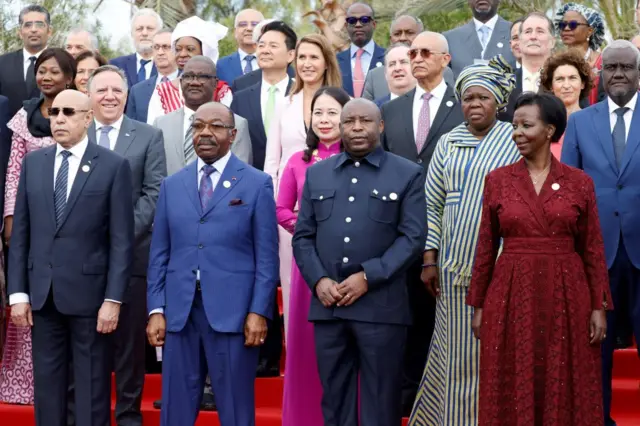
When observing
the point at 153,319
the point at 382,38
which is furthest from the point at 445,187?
the point at 382,38

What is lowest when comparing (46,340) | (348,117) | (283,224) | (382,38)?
(46,340)

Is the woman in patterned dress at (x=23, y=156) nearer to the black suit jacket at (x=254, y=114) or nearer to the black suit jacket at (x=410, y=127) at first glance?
the black suit jacket at (x=254, y=114)

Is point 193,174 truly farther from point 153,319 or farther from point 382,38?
point 382,38

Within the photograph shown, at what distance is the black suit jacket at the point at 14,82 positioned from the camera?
35.8 ft

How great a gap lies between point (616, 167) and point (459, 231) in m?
1.13

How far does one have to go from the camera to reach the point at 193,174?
7887 millimetres

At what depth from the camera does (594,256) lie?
7.11 m

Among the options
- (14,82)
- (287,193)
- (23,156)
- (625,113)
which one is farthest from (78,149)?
(625,113)

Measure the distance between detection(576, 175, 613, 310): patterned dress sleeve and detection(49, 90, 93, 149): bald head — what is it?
10.5 ft

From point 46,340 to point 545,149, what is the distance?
3.25 meters

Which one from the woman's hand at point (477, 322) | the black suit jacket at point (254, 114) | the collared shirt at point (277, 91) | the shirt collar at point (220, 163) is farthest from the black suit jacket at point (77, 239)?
the woman's hand at point (477, 322)

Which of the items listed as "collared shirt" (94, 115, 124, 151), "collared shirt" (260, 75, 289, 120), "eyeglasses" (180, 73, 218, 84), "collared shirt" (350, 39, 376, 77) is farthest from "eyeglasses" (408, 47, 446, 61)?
"collared shirt" (350, 39, 376, 77)

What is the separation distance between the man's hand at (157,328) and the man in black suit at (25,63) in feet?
11.6

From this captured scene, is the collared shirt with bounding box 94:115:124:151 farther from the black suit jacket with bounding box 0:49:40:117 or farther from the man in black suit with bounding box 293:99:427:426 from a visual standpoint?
the man in black suit with bounding box 293:99:427:426
